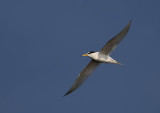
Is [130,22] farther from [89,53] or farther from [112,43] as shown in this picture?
[89,53]

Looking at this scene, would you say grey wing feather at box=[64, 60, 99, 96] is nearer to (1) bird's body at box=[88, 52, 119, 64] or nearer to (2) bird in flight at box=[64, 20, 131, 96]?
(2) bird in flight at box=[64, 20, 131, 96]

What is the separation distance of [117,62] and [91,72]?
6.15ft

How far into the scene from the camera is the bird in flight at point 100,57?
2025 centimetres

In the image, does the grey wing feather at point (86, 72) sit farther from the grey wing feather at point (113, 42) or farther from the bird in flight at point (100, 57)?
the grey wing feather at point (113, 42)

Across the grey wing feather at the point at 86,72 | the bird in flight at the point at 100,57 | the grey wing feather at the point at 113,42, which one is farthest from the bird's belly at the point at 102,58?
the grey wing feather at the point at 86,72

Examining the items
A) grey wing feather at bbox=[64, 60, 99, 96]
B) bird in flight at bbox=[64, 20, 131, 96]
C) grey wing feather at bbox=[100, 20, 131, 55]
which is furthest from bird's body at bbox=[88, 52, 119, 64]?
grey wing feather at bbox=[64, 60, 99, 96]

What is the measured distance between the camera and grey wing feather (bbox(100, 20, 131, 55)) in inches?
784

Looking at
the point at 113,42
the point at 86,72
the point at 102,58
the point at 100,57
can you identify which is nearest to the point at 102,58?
the point at 102,58

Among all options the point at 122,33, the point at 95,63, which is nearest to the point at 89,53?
the point at 95,63

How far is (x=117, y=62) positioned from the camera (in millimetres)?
21516

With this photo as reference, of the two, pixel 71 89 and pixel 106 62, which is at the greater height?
pixel 106 62

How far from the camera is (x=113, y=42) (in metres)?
20.6

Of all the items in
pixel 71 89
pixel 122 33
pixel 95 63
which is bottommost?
pixel 71 89

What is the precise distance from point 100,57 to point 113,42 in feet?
4.46
